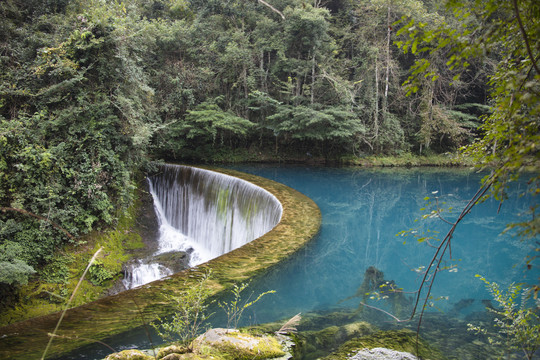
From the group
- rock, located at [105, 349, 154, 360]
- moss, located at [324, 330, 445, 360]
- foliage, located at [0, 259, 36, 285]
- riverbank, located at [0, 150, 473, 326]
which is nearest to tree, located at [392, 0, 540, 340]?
riverbank, located at [0, 150, 473, 326]

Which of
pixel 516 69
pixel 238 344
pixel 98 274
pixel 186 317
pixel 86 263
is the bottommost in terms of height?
pixel 98 274

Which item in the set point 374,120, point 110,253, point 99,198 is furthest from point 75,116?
point 374,120

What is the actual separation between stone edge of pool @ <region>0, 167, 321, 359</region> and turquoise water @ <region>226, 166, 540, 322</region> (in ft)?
1.10

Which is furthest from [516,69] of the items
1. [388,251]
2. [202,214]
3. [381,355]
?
[202,214]

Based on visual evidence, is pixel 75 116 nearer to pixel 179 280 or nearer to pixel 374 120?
pixel 179 280

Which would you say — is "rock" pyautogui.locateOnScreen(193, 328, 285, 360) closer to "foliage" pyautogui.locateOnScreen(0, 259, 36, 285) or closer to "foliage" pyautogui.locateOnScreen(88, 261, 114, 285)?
"foliage" pyautogui.locateOnScreen(0, 259, 36, 285)

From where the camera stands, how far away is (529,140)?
58.6 inches

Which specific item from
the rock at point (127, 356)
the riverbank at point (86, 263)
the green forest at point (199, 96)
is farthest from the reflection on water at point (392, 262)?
the green forest at point (199, 96)

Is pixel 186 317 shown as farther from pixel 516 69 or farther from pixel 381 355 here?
pixel 516 69

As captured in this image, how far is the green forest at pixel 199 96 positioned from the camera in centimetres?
539

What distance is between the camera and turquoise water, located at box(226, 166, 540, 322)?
432 cm

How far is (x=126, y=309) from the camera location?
3369 millimetres

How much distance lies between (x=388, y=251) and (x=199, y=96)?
11551 millimetres

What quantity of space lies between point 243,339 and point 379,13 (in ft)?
56.1
